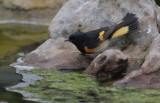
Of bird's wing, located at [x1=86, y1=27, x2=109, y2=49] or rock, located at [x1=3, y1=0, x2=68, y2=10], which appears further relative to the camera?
rock, located at [x1=3, y1=0, x2=68, y2=10]

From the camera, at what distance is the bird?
18.4ft

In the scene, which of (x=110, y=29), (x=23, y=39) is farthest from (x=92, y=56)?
(x=23, y=39)

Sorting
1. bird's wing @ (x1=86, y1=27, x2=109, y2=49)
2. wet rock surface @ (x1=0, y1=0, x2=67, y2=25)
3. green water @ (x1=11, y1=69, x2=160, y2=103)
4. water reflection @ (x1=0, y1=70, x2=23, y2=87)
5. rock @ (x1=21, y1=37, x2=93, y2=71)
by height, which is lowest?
green water @ (x1=11, y1=69, x2=160, y2=103)

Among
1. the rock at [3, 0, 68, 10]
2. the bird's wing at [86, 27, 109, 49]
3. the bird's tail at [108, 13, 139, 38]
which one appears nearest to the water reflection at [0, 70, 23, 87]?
the bird's wing at [86, 27, 109, 49]

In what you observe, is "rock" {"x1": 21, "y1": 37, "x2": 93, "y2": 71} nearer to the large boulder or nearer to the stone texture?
the large boulder

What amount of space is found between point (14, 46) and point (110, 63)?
3047 mm

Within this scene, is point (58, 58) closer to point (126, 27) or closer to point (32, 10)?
point (126, 27)

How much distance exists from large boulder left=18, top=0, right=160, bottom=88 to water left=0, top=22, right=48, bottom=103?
602 mm

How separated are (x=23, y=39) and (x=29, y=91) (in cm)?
405

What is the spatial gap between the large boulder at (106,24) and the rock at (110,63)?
0.86ft

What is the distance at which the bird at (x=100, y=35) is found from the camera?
221 inches

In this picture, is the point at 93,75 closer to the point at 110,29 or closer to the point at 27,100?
the point at 110,29

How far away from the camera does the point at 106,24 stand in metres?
6.14

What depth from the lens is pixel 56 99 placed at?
3.88m
